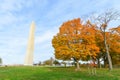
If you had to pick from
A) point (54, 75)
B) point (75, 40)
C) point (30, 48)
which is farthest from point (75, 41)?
point (54, 75)

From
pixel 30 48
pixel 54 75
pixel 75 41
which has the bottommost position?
pixel 54 75

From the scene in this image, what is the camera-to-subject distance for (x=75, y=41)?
160 feet

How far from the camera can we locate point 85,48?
48406 mm

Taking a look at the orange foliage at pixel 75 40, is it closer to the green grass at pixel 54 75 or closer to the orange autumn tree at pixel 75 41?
the orange autumn tree at pixel 75 41

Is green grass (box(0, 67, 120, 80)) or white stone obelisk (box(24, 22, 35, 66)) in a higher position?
white stone obelisk (box(24, 22, 35, 66))

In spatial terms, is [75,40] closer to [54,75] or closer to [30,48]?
[30,48]

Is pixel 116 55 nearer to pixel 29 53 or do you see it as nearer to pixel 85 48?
pixel 85 48

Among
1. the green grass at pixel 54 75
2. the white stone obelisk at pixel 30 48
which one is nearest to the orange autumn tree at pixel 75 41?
the white stone obelisk at pixel 30 48

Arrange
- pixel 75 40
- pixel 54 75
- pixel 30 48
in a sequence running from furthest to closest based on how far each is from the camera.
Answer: pixel 30 48
pixel 75 40
pixel 54 75

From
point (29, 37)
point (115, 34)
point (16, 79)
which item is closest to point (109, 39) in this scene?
point (115, 34)

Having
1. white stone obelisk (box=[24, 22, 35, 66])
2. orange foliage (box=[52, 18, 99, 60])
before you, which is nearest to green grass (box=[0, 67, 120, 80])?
orange foliage (box=[52, 18, 99, 60])

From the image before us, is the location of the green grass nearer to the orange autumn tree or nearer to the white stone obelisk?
the orange autumn tree

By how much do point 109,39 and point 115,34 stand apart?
6.06 ft

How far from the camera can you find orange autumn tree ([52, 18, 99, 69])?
4750 centimetres
